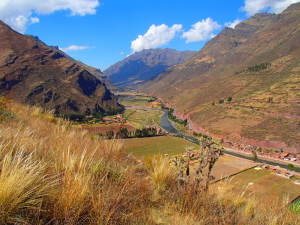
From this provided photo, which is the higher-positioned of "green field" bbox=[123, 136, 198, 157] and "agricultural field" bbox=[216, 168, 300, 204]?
"green field" bbox=[123, 136, 198, 157]

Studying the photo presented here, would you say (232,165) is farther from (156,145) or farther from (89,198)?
(89,198)

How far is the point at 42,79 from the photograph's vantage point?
151 meters

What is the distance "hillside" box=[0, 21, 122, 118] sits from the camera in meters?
134

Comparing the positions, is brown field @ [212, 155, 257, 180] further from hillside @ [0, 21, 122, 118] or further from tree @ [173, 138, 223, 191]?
hillside @ [0, 21, 122, 118]

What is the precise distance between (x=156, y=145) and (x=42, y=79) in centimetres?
11794

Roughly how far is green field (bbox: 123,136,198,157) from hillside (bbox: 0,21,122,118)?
61.4 m

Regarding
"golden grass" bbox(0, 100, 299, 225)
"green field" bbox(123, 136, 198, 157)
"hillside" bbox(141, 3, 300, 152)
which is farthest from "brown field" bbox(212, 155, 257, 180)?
"golden grass" bbox(0, 100, 299, 225)

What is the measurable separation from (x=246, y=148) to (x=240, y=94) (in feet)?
165

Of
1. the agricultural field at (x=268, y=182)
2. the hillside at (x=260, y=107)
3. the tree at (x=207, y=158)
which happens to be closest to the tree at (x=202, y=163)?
the tree at (x=207, y=158)

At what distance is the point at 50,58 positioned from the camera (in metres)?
182

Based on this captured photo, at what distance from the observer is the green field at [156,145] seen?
65375 millimetres

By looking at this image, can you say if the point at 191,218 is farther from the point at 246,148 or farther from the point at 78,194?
the point at 246,148

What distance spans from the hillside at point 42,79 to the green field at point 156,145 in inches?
2417

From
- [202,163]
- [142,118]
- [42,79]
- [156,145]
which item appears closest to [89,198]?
[202,163]
